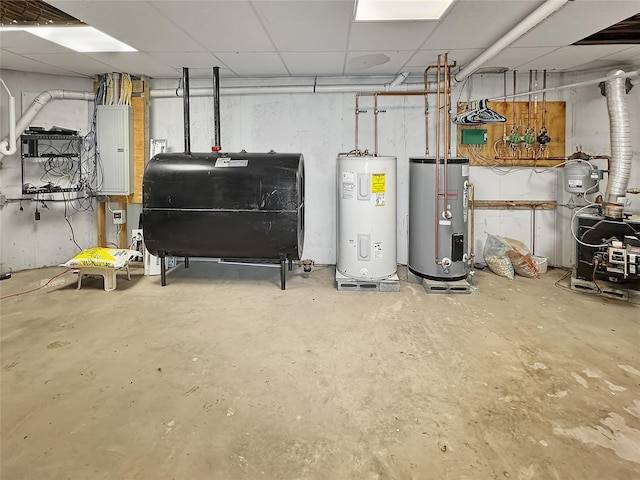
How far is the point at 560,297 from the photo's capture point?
369 centimetres

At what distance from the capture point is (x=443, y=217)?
3.83 m

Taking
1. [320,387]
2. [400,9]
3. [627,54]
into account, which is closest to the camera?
[320,387]

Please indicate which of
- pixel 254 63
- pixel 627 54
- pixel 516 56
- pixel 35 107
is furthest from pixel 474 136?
pixel 35 107

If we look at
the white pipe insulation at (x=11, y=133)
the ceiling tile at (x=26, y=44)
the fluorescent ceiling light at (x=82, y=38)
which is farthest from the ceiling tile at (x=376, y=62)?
the white pipe insulation at (x=11, y=133)

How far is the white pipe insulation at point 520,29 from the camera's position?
8.07ft

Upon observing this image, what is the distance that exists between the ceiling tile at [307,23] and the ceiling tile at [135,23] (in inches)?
29.8

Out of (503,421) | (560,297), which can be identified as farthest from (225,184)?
(560,297)

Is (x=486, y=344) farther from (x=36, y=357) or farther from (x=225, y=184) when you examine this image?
(x=36, y=357)

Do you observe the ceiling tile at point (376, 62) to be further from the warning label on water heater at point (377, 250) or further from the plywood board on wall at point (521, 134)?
the warning label on water heater at point (377, 250)

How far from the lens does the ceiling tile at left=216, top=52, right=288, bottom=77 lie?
12.7ft

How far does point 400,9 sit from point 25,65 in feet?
13.2

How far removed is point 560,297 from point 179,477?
3514mm

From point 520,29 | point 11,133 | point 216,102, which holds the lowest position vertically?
point 11,133

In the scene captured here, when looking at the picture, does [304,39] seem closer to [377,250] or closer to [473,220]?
[377,250]
